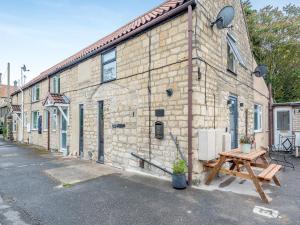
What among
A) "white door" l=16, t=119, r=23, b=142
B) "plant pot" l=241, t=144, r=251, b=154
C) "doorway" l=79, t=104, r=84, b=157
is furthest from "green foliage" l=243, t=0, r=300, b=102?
"white door" l=16, t=119, r=23, b=142

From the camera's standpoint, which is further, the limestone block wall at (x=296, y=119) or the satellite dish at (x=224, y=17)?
the limestone block wall at (x=296, y=119)

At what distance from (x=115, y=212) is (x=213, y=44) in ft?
18.3

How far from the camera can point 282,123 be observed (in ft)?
46.1

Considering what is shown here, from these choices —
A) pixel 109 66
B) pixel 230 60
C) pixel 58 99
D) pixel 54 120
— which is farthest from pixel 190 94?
pixel 54 120

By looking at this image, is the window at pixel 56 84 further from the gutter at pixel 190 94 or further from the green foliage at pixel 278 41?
the green foliage at pixel 278 41

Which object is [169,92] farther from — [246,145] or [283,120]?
[283,120]

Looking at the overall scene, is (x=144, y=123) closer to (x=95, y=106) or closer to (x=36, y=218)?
(x=95, y=106)

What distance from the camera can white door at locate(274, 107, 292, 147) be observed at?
1374cm

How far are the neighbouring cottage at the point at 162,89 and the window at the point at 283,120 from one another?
3.22m

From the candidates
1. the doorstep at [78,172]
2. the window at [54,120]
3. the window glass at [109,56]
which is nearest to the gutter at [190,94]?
the doorstep at [78,172]

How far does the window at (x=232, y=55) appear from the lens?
26.9ft

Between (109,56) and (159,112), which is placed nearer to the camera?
(159,112)

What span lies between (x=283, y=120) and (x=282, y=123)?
0.20 m

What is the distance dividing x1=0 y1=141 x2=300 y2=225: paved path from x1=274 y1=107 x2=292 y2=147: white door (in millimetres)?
8435
